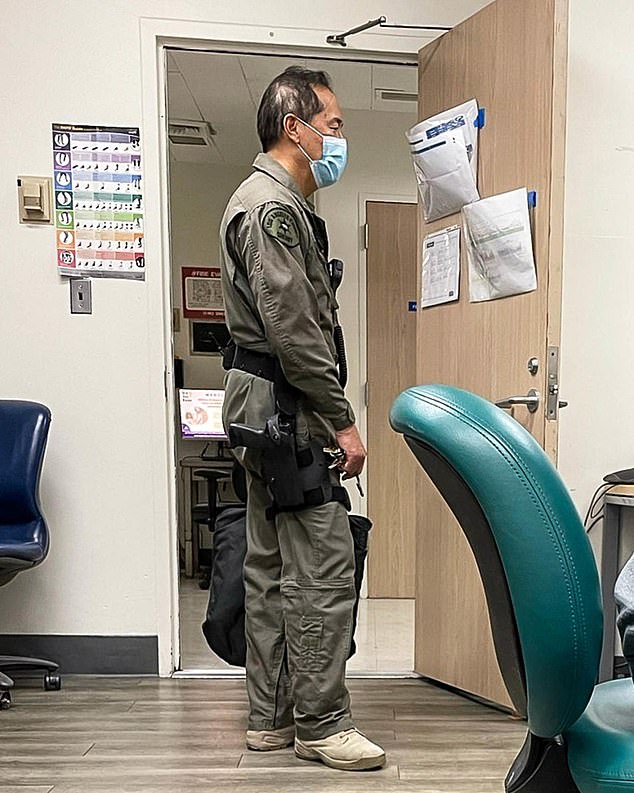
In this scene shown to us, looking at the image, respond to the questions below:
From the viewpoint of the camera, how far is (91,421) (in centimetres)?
226

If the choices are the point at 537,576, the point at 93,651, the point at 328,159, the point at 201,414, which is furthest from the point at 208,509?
the point at 537,576

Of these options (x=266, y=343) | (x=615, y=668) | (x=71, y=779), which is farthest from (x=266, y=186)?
(x=615, y=668)

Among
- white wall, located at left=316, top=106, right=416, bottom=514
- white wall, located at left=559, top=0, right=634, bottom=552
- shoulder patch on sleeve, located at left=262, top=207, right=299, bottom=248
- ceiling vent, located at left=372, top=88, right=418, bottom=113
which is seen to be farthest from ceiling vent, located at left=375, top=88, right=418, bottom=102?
shoulder patch on sleeve, located at left=262, top=207, right=299, bottom=248

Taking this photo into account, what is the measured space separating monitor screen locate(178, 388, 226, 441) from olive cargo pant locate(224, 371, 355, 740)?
40.3 inches

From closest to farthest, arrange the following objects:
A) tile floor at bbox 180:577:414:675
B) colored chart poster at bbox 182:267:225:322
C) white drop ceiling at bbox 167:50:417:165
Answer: tile floor at bbox 180:577:414:675, white drop ceiling at bbox 167:50:417:165, colored chart poster at bbox 182:267:225:322

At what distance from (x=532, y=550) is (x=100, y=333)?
5.76 feet

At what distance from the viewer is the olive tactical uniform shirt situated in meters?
1.59

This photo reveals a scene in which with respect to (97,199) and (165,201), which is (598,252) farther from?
(97,199)

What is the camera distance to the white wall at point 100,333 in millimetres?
2191

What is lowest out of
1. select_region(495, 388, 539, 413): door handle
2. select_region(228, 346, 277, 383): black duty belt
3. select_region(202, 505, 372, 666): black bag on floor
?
select_region(202, 505, 372, 666): black bag on floor

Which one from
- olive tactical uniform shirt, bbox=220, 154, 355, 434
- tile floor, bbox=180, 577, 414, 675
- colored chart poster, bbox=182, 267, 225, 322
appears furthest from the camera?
colored chart poster, bbox=182, 267, 225, 322

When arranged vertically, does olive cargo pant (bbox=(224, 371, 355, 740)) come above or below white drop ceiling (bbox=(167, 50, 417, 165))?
below

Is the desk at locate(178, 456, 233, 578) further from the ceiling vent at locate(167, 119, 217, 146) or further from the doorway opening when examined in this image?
the ceiling vent at locate(167, 119, 217, 146)

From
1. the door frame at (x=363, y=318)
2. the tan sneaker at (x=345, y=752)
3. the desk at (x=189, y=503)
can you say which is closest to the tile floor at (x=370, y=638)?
the door frame at (x=363, y=318)
